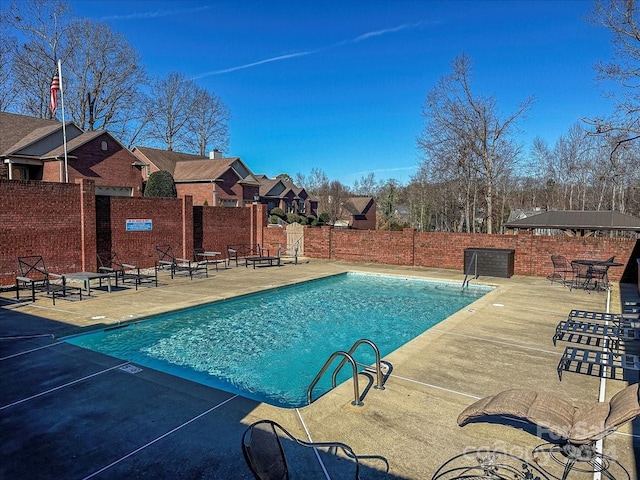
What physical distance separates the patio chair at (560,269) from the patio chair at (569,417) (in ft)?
40.1

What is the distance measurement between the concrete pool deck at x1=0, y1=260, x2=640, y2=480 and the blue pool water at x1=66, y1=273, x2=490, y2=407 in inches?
29.9

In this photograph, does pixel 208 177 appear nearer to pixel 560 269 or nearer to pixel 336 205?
pixel 336 205

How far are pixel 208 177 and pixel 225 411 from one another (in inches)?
1088

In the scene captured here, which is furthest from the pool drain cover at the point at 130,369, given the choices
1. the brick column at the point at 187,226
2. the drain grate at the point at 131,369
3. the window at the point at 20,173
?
the window at the point at 20,173

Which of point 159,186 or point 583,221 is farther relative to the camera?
point 159,186

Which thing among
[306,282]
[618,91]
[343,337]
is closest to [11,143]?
[306,282]

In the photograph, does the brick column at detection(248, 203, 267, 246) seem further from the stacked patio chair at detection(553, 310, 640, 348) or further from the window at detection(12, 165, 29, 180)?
the stacked patio chair at detection(553, 310, 640, 348)

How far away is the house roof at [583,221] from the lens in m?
14.7

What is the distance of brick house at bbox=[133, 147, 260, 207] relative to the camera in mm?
30406

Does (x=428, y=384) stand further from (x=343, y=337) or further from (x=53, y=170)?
(x=53, y=170)

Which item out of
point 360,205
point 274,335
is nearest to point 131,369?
point 274,335

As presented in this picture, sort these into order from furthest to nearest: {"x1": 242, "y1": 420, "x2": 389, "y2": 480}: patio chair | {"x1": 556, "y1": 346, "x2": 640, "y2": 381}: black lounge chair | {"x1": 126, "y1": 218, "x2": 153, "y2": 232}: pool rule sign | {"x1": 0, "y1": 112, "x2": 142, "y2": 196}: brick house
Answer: {"x1": 0, "y1": 112, "x2": 142, "y2": 196}: brick house
{"x1": 126, "y1": 218, "x2": 153, "y2": 232}: pool rule sign
{"x1": 556, "y1": 346, "x2": 640, "y2": 381}: black lounge chair
{"x1": 242, "y1": 420, "x2": 389, "y2": 480}: patio chair

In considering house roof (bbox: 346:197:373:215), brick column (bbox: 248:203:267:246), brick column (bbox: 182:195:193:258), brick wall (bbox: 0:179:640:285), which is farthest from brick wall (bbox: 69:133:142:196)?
house roof (bbox: 346:197:373:215)

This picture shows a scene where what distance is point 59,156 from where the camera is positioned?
2083 centimetres
